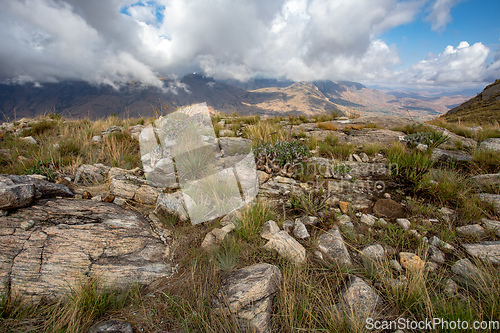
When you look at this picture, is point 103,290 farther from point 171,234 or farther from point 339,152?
point 339,152

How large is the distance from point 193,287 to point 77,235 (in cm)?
171

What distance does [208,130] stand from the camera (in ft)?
21.6

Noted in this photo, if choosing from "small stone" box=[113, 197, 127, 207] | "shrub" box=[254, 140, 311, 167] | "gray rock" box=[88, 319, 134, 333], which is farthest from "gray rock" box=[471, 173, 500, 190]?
"small stone" box=[113, 197, 127, 207]

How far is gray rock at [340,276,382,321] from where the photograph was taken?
1828 millimetres

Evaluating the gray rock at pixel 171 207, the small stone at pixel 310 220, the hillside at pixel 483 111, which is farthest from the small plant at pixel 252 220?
the hillside at pixel 483 111

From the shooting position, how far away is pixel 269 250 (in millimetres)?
2645

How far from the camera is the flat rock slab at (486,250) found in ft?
7.42

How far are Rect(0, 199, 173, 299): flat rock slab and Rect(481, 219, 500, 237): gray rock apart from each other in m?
4.34

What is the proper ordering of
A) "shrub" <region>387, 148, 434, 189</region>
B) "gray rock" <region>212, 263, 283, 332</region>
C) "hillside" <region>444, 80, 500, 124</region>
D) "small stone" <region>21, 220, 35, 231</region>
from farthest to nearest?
1. "hillside" <region>444, 80, 500, 124</region>
2. "shrub" <region>387, 148, 434, 189</region>
3. "small stone" <region>21, 220, 35, 231</region>
4. "gray rock" <region>212, 263, 283, 332</region>

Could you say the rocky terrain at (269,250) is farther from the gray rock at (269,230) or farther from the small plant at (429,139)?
the small plant at (429,139)

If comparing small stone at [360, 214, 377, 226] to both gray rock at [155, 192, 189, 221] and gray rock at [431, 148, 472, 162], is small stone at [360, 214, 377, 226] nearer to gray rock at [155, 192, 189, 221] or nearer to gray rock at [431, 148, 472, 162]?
gray rock at [155, 192, 189, 221]

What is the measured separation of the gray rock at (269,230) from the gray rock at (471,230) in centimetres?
Answer: 254

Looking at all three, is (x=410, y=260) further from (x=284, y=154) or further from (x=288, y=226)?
(x=284, y=154)

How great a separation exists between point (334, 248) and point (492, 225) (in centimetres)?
231
